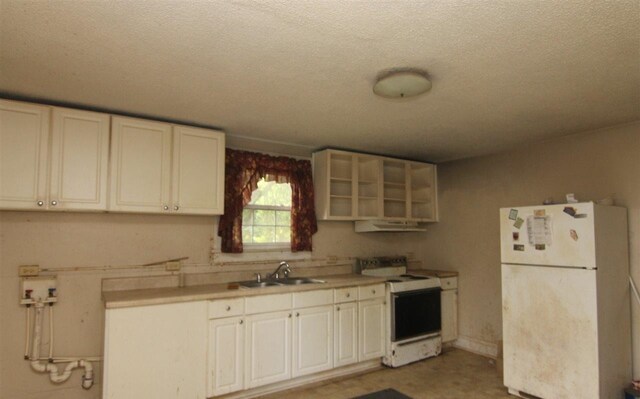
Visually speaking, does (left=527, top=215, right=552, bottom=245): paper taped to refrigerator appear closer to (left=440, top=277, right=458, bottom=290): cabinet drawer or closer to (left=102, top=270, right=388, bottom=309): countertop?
(left=440, top=277, right=458, bottom=290): cabinet drawer

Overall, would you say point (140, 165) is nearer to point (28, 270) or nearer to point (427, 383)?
point (28, 270)

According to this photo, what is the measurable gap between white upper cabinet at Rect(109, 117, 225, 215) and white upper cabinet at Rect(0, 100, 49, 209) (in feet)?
1.43

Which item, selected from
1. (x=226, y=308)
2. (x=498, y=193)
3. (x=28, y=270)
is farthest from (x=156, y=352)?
(x=498, y=193)

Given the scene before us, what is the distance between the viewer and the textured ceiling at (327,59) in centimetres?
175

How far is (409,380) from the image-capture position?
12.4 ft

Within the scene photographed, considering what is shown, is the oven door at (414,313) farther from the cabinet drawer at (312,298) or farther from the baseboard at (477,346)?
the cabinet drawer at (312,298)

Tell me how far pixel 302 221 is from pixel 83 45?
2630 mm

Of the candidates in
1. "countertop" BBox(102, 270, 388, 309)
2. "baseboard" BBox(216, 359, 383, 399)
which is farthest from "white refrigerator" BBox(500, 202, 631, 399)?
"countertop" BBox(102, 270, 388, 309)

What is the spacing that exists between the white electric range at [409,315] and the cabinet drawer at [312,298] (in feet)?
2.52

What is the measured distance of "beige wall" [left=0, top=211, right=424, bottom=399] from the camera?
9.30 feet

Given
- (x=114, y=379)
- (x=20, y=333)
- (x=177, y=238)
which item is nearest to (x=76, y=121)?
(x=177, y=238)

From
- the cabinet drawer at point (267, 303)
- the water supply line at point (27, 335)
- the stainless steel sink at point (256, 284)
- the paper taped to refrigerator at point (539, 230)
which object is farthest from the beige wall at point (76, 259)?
the paper taped to refrigerator at point (539, 230)

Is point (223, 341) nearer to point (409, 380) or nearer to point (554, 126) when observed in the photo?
point (409, 380)

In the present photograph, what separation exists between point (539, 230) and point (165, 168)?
A: 10.3 ft
